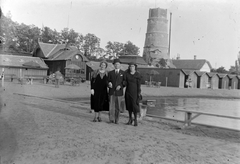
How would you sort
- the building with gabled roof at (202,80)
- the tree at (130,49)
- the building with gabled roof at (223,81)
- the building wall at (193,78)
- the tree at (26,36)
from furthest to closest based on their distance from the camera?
the tree at (130,49), the tree at (26,36), the building with gabled roof at (223,81), the building with gabled roof at (202,80), the building wall at (193,78)

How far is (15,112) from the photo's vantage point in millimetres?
8367

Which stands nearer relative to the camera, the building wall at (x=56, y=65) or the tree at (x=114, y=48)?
the building wall at (x=56, y=65)

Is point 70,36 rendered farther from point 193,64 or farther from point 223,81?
point 193,64

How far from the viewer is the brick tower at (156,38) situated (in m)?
61.0

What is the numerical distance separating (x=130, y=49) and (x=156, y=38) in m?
6.66

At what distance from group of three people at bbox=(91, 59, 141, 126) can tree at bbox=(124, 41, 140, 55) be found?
184 feet

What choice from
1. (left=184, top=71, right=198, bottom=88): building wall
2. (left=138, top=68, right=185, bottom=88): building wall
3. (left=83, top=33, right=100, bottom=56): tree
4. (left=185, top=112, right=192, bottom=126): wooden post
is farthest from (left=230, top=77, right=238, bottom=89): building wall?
(left=185, top=112, right=192, bottom=126): wooden post

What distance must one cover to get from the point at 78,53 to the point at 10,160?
36.3m

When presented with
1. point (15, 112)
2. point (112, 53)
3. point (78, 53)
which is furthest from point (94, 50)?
point (15, 112)

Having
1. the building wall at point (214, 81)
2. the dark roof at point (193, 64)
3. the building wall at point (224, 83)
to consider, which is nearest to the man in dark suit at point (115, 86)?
the building wall at point (214, 81)

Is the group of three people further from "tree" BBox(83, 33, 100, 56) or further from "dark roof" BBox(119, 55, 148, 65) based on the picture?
"dark roof" BBox(119, 55, 148, 65)

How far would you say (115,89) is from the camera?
712 centimetres

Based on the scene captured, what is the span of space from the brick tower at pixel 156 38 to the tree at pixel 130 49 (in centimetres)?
230

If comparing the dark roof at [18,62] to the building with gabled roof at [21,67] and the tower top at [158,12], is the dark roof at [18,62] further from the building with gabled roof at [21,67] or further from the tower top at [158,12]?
the tower top at [158,12]
